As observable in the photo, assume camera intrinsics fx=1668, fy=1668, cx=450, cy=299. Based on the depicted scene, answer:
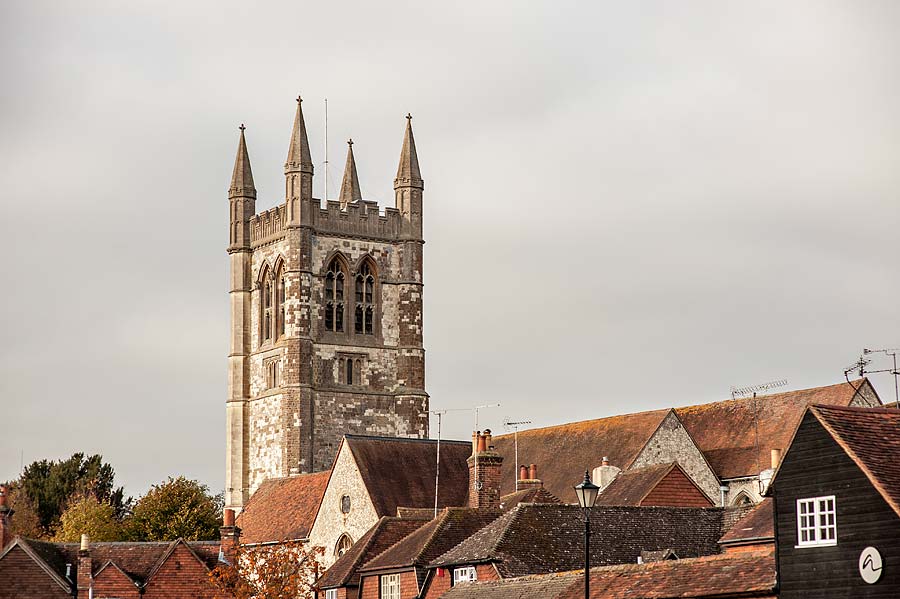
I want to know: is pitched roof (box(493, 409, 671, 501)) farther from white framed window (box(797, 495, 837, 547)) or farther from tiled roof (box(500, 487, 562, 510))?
white framed window (box(797, 495, 837, 547))

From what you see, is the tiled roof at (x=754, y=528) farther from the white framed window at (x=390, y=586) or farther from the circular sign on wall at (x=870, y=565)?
the white framed window at (x=390, y=586)

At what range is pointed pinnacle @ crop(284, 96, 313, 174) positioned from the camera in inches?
3994

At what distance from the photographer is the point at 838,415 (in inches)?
1437

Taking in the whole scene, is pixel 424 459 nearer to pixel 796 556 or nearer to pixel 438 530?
pixel 438 530

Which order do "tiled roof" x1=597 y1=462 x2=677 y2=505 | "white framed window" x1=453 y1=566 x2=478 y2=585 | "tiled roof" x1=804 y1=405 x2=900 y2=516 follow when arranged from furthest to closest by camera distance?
"tiled roof" x1=597 y1=462 x2=677 y2=505
"white framed window" x1=453 y1=566 x2=478 y2=585
"tiled roof" x1=804 y1=405 x2=900 y2=516

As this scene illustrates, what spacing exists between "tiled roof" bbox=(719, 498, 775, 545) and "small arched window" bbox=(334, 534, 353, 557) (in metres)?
24.9

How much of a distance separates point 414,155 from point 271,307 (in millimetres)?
13380

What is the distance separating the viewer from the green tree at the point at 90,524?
97.6m

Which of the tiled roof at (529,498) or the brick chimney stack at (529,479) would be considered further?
the brick chimney stack at (529,479)

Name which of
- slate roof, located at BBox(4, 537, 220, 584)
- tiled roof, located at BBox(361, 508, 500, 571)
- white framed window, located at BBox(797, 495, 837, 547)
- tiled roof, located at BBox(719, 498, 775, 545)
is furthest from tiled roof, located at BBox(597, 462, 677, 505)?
white framed window, located at BBox(797, 495, 837, 547)

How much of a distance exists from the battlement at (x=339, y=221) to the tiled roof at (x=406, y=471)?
2667cm

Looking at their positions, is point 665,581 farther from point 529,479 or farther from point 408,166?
point 408,166

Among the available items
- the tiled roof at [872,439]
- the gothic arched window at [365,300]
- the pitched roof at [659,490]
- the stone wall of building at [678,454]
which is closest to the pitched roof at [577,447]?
the stone wall of building at [678,454]

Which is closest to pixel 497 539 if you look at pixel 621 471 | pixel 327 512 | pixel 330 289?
pixel 621 471
